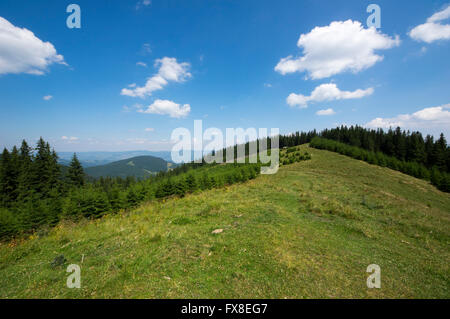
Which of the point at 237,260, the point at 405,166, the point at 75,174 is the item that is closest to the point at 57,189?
the point at 75,174

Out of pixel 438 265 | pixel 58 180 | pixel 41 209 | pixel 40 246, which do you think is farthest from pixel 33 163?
pixel 438 265

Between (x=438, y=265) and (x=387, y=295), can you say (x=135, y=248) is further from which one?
(x=438, y=265)

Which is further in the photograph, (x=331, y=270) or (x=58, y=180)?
(x=58, y=180)

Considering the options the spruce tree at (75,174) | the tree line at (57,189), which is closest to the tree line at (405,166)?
the tree line at (57,189)

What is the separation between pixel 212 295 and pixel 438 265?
8951 millimetres

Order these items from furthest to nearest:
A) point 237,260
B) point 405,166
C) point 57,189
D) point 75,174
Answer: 1. point 405,166
2. point 75,174
3. point 57,189
4. point 237,260

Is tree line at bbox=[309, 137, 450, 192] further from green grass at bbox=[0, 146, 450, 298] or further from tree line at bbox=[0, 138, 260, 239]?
green grass at bbox=[0, 146, 450, 298]

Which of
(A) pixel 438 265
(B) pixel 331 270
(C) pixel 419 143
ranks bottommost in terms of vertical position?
(A) pixel 438 265

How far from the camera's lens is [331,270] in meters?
5.52

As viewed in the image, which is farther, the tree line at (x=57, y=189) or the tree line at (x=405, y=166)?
the tree line at (x=405, y=166)

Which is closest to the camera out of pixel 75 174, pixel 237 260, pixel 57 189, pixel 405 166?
pixel 237 260

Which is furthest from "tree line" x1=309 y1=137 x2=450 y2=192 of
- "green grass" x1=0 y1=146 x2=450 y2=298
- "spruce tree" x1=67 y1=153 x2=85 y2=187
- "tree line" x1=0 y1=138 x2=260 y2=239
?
"spruce tree" x1=67 y1=153 x2=85 y2=187

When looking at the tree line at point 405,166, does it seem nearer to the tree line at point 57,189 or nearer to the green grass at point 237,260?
the tree line at point 57,189

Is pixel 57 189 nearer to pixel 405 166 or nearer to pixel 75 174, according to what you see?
pixel 75 174
